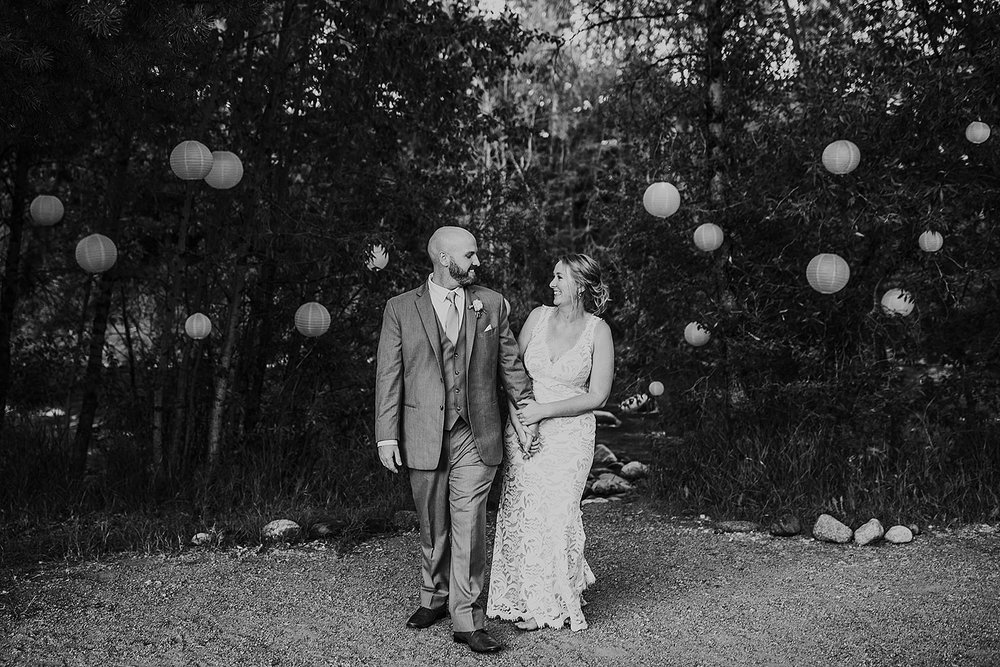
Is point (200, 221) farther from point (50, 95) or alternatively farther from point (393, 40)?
point (50, 95)

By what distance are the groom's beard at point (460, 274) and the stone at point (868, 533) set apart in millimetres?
3283

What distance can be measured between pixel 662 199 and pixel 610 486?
2661 millimetres

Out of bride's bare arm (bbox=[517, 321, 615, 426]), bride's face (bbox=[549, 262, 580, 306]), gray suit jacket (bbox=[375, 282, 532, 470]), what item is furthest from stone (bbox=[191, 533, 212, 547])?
bride's face (bbox=[549, 262, 580, 306])

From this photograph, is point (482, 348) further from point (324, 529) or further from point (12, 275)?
point (12, 275)

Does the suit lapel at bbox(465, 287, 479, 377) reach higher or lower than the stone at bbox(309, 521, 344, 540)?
higher

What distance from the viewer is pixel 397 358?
405 centimetres

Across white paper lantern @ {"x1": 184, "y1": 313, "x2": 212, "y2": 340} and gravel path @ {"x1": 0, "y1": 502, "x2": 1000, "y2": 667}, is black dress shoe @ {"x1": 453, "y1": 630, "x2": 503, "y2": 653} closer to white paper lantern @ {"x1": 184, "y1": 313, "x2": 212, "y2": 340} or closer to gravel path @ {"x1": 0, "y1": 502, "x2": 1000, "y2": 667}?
gravel path @ {"x1": 0, "y1": 502, "x2": 1000, "y2": 667}

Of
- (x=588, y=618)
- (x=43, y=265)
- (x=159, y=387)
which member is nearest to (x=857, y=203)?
(x=588, y=618)

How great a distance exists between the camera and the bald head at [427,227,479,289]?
3.97 meters

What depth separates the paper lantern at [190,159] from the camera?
529 centimetres

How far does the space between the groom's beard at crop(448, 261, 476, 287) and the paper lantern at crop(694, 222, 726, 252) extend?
9.72ft

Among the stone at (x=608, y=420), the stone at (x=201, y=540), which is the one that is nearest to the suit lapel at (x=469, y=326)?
the stone at (x=201, y=540)

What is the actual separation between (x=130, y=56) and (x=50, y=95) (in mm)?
496

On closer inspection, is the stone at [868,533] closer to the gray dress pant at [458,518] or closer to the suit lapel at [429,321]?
the gray dress pant at [458,518]
